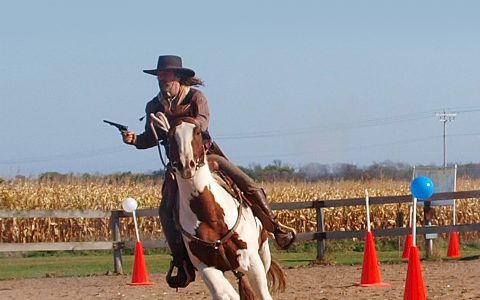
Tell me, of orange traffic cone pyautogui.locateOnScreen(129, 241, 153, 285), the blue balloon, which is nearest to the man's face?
the blue balloon

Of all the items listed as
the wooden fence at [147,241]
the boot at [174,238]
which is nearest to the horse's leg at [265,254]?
the boot at [174,238]

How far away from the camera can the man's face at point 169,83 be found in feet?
30.6

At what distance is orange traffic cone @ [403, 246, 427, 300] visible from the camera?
10438 mm

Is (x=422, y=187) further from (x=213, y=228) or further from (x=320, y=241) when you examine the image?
(x=320, y=241)

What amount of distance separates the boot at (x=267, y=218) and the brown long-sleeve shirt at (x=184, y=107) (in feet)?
3.81

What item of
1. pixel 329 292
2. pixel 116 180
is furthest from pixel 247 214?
pixel 116 180

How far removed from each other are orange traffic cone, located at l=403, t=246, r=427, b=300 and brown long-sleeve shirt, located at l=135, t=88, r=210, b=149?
3.15m

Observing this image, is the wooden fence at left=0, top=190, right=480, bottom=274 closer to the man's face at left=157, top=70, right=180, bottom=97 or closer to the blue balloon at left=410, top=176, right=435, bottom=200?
the blue balloon at left=410, top=176, right=435, bottom=200

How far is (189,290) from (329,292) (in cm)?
248

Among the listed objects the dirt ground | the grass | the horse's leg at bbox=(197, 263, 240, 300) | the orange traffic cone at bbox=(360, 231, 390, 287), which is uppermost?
the horse's leg at bbox=(197, 263, 240, 300)

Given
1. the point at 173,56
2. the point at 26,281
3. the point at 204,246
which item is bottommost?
the point at 26,281

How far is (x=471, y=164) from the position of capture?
204ft

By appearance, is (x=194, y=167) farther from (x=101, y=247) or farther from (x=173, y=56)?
(x=101, y=247)

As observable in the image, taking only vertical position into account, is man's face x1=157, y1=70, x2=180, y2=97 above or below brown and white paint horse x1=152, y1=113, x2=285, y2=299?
above
